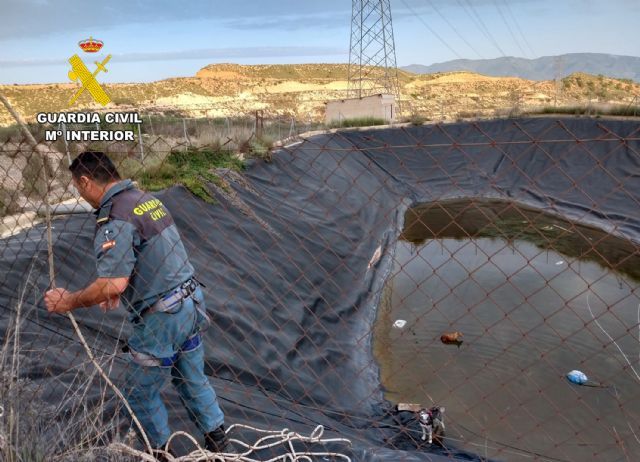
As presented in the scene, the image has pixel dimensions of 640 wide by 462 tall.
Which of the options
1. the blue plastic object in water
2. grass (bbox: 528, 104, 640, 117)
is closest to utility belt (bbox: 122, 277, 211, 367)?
the blue plastic object in water

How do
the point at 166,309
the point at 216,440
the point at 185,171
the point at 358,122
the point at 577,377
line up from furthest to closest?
the point at 358,122 → the point at 185,171 → the point at 577,377 → the point at 216,440 → the point at 166,309

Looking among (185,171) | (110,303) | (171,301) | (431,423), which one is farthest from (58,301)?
(185,171)

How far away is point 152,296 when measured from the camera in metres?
2.21

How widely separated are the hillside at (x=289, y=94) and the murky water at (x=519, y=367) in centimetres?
2406

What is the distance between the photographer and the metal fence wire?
2.49 m

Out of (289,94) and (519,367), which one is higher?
(289,94)

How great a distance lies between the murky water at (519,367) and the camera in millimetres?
4277

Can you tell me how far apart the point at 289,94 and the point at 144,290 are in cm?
4572

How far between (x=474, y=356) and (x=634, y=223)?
5691 mm

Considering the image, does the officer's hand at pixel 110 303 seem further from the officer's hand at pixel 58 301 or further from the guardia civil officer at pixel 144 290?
the officer's hand at pixel 58 301

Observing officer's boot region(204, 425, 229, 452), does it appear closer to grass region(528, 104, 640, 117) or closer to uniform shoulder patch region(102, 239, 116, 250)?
uniform shoulder patch region(102, 239, 116, 250)

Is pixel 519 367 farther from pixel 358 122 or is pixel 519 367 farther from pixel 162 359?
pixel 358 122

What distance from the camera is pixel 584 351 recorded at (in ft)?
18.9

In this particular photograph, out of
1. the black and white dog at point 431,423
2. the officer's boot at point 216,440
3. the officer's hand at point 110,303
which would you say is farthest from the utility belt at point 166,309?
the black and white dog at point 431,423
